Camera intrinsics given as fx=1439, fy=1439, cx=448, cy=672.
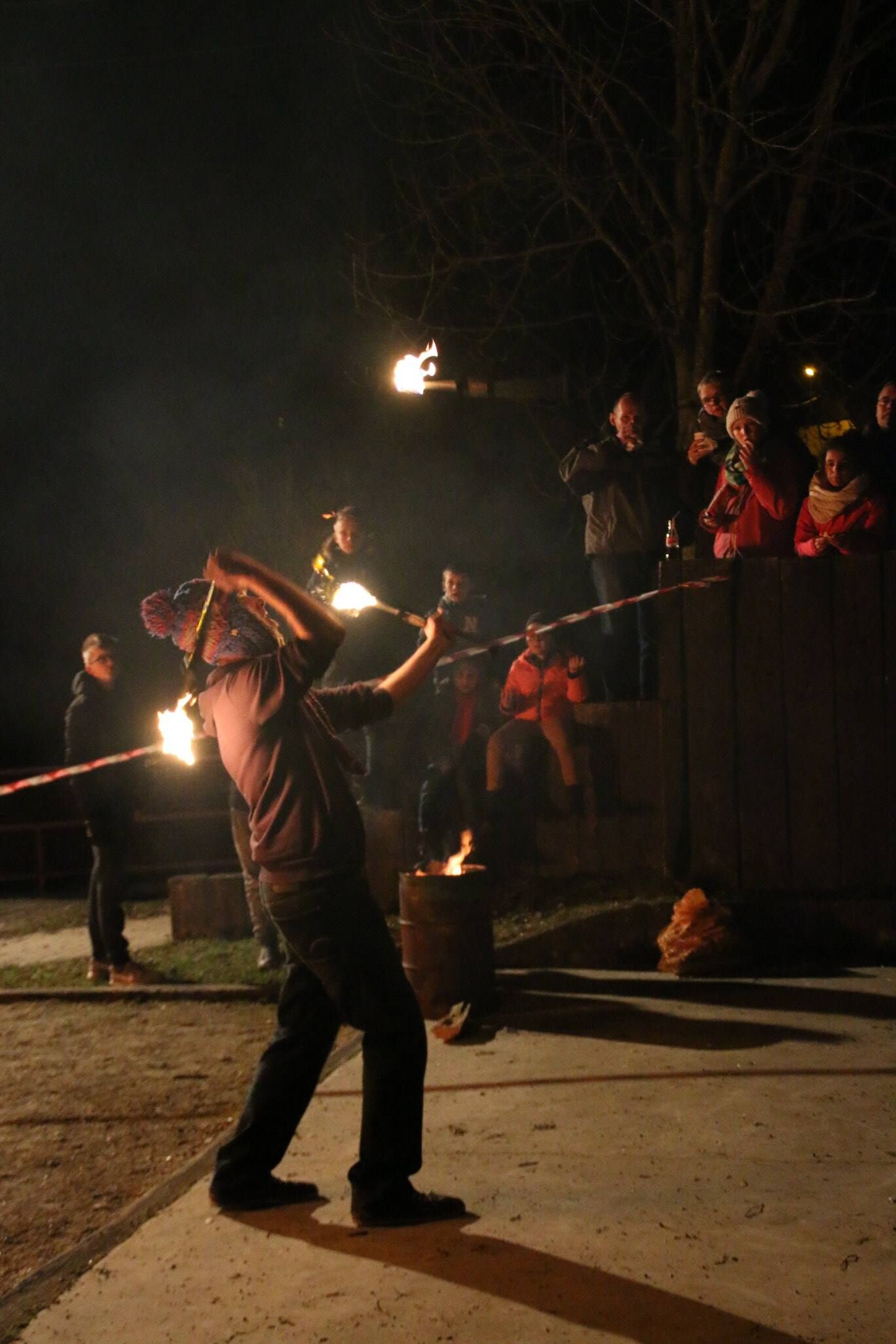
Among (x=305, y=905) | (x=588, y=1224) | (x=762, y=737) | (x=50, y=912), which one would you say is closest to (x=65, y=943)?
(x=50, y=912)

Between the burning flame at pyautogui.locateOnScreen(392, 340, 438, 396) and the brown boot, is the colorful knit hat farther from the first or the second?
the burning flame at pyautogui.locateOnScreen(392, 340, 438, 396)

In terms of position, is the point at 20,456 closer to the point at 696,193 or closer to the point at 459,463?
the point at 459,463

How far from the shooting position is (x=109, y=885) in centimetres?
895

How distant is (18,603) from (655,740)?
19087 mm

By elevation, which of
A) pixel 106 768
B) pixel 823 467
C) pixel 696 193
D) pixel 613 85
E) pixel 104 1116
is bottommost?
pixel 104 1116

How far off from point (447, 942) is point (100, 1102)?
5.72 feet

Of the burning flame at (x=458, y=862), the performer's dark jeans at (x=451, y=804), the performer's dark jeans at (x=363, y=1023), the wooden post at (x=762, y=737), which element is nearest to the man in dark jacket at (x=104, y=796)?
the performer's dark jeans at (x=451, y=804)

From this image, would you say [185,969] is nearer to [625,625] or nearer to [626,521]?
[625,625]

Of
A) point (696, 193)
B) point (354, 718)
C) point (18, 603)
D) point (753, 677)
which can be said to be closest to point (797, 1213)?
point (354, 718)

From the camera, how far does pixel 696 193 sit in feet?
44.2

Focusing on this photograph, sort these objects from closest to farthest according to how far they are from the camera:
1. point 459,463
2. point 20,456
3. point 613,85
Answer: point 613,85 < point 459,463 < point 20,456

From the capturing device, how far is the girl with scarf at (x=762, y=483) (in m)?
8.35

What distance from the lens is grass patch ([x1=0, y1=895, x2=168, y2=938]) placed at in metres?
11.8

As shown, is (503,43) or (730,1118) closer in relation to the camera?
(730,1118)
